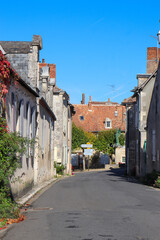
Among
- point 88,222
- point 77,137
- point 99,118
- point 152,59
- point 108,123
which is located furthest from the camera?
point 99,118

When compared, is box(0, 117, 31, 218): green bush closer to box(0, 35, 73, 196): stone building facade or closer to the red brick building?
box(0, 35, 73, 196): stone building facade

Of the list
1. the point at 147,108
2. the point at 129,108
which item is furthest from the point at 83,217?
the point at 129,108

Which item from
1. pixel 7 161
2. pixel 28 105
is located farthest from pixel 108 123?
pixel 7 161

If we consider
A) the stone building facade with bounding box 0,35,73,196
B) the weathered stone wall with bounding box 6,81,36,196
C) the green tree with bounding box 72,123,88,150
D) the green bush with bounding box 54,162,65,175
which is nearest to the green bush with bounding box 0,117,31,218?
the stone building facade with bounding box 0,35,73,196

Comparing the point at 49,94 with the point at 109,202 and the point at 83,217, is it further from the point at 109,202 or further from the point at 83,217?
the point at 83,217

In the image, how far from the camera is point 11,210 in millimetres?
9664

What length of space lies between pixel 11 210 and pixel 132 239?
382cm

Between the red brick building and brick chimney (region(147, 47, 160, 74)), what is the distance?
30.3 metres

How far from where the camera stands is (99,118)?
6825 cm

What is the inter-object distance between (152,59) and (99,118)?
106 feet

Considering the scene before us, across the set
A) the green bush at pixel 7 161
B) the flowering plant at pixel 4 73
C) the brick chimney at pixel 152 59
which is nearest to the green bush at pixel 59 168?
the brick chimney at pixel 152 59

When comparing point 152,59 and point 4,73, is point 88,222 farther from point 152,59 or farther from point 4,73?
point 152,59

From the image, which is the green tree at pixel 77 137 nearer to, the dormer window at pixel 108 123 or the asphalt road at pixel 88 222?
the dormer window at pixel 108 123

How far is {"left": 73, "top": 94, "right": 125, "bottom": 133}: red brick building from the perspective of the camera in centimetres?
6700
